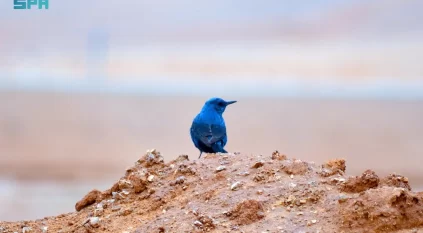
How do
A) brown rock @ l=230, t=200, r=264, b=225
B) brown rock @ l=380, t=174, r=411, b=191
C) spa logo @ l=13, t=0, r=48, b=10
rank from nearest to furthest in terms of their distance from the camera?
1. brown rock @ l=230, t=200, r=264, b=225
2. brown rock @ l=380, t=174, r=411, b=191
3. spa logo @ l=13, t=0, r=48, b=10

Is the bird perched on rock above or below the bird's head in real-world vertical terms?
below

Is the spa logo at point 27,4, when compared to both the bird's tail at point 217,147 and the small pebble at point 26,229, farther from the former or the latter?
the small pebble at point 26,229

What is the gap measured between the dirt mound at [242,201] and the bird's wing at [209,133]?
12.2 inches

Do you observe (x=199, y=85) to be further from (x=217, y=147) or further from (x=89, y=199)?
(x=89, y=199)

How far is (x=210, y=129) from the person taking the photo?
2768 mm

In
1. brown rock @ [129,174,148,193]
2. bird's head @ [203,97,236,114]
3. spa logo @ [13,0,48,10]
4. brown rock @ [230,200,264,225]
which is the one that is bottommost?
brown rock @ [230,200,264,225]

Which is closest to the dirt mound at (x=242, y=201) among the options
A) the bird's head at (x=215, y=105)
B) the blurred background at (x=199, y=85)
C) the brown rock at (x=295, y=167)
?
the brown rock at (x=295, y=167)

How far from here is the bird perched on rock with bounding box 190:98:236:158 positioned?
2.77m

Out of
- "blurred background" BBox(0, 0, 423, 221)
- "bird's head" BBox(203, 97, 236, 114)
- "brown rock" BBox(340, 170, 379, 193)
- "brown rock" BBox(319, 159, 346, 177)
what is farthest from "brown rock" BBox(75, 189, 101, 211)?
"blurred background" BBox(0, 0, 423, 221)

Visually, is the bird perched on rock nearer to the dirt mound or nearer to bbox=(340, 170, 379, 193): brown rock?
the dirt mound

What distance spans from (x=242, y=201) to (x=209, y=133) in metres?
0.93

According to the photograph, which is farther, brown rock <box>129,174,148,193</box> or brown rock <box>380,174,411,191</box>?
brown rock <box>129,174,148,193</box>

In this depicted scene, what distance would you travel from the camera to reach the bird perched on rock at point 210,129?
109 inches

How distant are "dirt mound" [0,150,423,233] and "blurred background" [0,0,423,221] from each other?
1.16 metres
